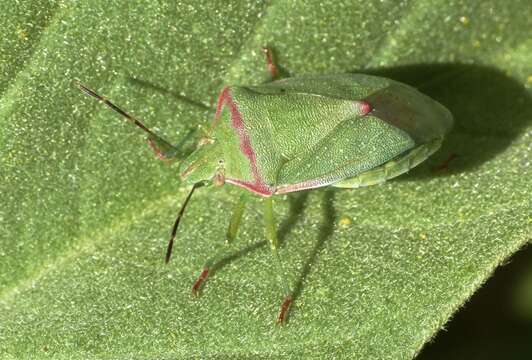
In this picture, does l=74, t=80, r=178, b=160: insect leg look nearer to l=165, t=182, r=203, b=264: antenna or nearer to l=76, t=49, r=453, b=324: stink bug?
l=76, t=49, r=453, b=324: stink bug

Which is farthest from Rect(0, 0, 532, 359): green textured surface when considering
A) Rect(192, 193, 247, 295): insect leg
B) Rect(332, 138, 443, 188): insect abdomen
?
Rect(332, 138, 443, 188): insect abdomen

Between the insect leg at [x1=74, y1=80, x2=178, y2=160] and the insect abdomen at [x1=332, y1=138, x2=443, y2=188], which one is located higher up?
the insect leg at [x1=74, y1=80, x2=178, y2=160]

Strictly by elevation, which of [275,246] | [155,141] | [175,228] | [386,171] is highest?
[155,141]

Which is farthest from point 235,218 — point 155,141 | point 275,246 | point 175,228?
point 155,141

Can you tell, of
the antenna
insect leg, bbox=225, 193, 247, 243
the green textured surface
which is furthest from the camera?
insect leg, bbox=225, 193, 247, 243

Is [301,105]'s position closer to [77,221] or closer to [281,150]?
[281,150]

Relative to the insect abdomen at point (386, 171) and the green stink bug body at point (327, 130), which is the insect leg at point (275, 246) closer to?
the green stink bug body at point (327, 130)

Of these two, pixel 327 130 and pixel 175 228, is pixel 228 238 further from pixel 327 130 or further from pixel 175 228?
pixel 327 130
